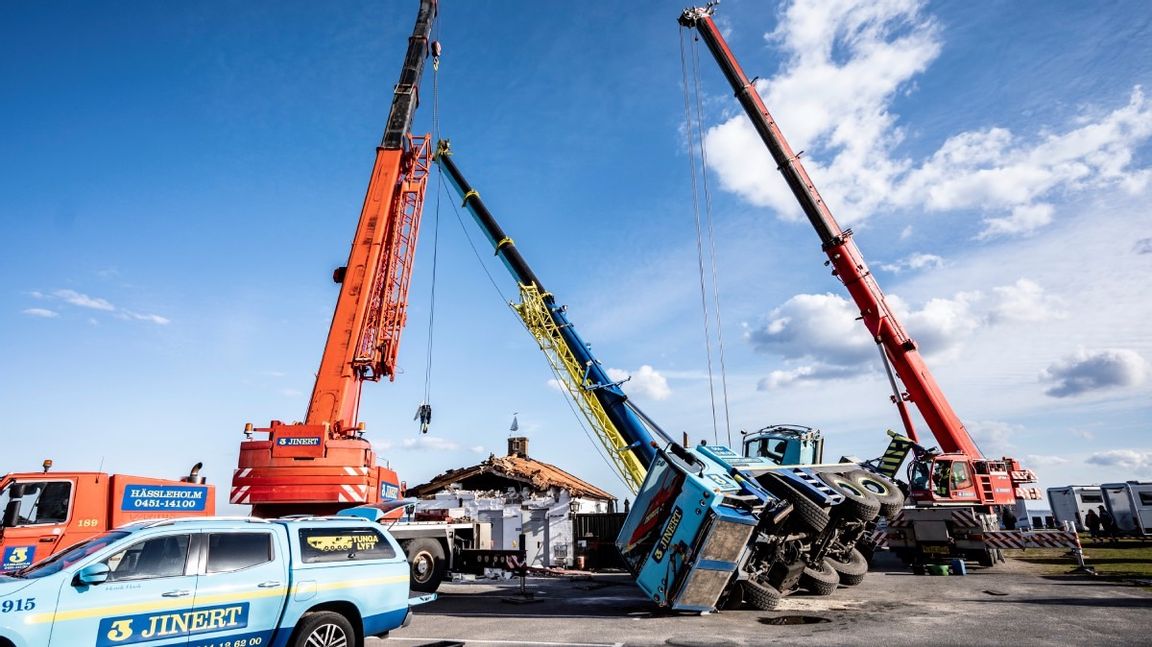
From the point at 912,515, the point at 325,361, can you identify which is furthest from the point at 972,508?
the point at 325,361

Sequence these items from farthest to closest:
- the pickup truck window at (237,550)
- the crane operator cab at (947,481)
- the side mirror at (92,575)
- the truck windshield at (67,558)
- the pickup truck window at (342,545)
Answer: the crane operator cab at (947,481) → the pickup truck window at (342,545) → the pickup truck window at (237,550) → the truck windshield at (67,558) → the side mirror at (92,575)

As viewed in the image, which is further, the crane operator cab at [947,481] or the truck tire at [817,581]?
the crane operator cab at [947,481]

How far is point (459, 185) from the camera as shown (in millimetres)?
26094

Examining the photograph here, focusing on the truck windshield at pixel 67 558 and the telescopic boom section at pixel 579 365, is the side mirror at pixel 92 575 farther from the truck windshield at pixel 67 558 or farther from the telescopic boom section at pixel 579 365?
the telescopic boom section at pixel 579 365

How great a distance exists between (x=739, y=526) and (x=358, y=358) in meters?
9.23

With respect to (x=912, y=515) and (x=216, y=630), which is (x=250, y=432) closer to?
(x=216, y=630)

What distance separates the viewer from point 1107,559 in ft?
64.8

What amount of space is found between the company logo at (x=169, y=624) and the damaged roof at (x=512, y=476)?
19.3 metres

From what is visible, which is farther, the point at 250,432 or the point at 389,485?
the point at 389,485

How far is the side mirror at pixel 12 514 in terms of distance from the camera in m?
9.69

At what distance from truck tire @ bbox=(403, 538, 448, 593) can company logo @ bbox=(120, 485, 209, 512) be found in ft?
13.8

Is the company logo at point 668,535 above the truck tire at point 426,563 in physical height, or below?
above

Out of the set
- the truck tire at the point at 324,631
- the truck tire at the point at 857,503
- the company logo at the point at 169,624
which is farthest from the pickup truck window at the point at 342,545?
the truck tire at the point at 857,503

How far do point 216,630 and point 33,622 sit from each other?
146cm
